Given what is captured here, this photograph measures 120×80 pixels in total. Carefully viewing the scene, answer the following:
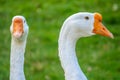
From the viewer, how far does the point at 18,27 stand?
6672 millimetres

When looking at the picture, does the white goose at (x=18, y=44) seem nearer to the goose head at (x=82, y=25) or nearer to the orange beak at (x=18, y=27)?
the orange beak at (x=18, y=27)

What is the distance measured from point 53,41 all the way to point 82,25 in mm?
5893

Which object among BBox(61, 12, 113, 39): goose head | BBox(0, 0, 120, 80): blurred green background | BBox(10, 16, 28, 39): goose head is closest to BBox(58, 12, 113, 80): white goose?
BBox(61, 12, 113, 39): goose head

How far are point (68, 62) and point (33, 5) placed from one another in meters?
8.60

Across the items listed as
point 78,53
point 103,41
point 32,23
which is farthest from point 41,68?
point 32,23

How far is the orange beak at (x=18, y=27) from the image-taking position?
260 inches

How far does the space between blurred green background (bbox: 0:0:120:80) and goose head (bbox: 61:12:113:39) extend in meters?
3.70

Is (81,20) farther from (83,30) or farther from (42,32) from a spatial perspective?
(42,32)

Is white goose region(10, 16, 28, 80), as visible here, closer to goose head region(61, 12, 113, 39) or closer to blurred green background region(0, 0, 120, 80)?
goose head region(61, 12, 113, 39)

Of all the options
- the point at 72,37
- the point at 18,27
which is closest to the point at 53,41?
the point at 18,27

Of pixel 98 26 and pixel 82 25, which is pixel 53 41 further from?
pixel 82 25

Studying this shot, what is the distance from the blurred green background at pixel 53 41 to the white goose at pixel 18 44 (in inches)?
122

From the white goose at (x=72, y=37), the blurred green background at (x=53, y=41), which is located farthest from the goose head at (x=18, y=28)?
the blurred green background at (x=53, y=41)

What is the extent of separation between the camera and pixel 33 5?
14977 millimetres
